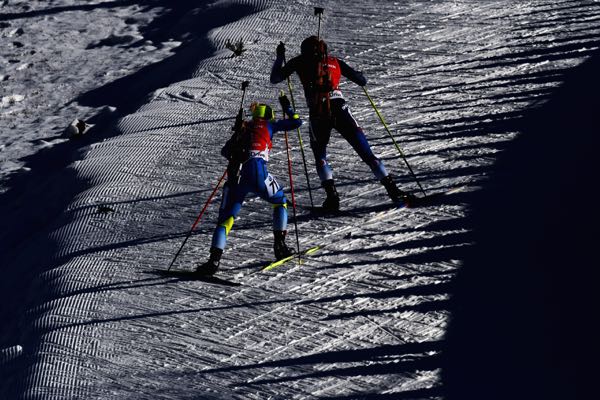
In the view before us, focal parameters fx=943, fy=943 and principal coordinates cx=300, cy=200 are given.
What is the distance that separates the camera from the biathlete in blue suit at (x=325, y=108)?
8258 millimetres

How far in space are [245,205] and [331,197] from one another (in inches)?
39.1

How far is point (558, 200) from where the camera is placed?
8.20 m

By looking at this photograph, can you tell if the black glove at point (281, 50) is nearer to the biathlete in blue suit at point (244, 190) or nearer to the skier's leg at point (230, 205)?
the biathlete in blue suit at point (244, 190)

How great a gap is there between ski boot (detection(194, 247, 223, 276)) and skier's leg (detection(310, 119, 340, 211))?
53.6 inches

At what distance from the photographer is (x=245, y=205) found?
29.5 feet

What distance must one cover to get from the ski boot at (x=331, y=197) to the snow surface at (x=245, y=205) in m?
0.14

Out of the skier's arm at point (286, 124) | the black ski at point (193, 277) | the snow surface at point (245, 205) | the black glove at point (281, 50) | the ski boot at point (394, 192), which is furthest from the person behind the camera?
Answer: the ski boot at point (394, 192)

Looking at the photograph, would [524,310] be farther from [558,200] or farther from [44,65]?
[44,65]

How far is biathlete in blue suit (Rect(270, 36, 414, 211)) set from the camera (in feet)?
27.1

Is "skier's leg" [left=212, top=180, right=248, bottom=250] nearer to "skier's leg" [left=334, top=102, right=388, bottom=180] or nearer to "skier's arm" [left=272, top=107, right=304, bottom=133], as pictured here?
"skier's arm" [left=272, top=107, right=304, bottom=133]

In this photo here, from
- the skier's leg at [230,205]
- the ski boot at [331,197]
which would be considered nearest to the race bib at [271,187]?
the skier's leg at [230,205]

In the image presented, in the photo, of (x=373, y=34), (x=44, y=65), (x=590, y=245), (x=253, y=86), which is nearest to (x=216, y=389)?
(x=590, y=245)

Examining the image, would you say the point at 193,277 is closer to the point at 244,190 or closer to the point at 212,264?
the point at 212,264

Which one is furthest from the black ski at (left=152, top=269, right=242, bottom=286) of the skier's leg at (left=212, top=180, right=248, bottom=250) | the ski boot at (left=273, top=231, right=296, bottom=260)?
the ski boot at (left=273, top=231, right=296, bottom=260)
